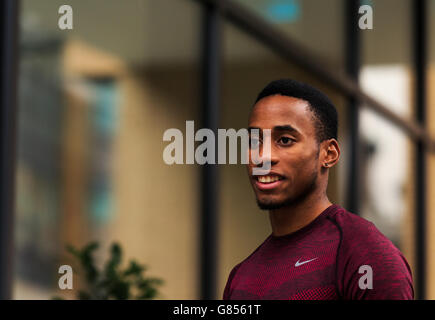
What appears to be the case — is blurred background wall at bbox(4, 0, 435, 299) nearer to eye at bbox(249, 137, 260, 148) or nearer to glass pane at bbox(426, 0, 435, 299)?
eye at bbox(249, 137, 260, 148)

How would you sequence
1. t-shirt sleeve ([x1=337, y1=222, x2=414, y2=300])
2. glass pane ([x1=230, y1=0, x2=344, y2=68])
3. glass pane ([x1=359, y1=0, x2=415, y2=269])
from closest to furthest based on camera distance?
1. t-shirt sleeve ([x1=337, y1=222, x2=414, y2=300])
2. glass pane ([x1=230, y1=0, x2=344, y2=68])
3. glass pane ([x1=359, y1=0, x2=415, y2=269])

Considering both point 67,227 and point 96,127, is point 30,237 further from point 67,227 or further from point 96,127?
point 96,127

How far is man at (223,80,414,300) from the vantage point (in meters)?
0.48

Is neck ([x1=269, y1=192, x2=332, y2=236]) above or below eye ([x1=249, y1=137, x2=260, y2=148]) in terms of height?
below

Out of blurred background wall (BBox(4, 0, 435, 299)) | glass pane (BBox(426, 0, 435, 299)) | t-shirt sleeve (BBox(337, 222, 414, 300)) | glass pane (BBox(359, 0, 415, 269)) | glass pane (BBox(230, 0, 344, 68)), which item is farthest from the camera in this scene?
glass pane (BBox(426, 0, 435, 299))

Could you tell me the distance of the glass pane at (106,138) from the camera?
3.04m

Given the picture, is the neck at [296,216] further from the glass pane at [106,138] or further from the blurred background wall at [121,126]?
the glass pane at [106,138]

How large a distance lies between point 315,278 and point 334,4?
4.71m

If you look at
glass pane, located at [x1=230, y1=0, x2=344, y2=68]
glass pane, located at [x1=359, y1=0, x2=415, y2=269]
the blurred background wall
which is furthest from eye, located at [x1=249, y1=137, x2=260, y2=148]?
glass pane, located at [x1=359, y1=0, x2=415, y2=269]

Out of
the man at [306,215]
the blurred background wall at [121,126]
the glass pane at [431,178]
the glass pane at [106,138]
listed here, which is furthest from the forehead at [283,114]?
the glass pane at [431,178]

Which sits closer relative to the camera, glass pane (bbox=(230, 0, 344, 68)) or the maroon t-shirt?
the maroon t-shirt

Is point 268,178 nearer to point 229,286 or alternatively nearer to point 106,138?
point 229,286

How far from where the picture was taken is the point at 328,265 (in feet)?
1.63

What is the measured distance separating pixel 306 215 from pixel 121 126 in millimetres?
3152
